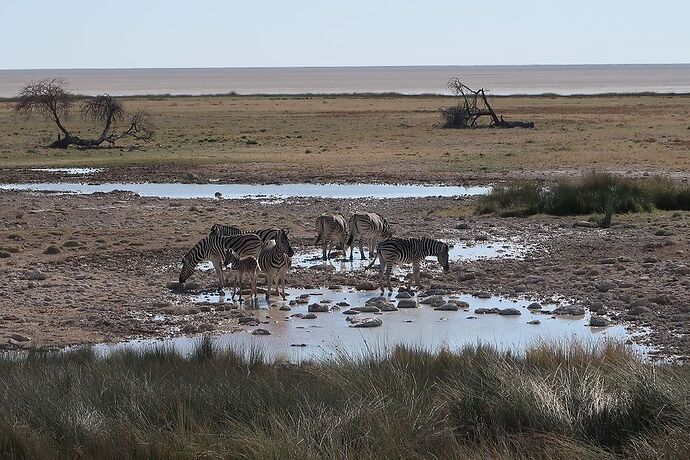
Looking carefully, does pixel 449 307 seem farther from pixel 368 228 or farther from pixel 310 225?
pixel 310 225

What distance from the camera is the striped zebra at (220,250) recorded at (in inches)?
717

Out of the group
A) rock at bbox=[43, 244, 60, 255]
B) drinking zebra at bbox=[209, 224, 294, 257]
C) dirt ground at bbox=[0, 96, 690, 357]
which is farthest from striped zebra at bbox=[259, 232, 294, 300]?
rock at bbox=[43, 244, 60, 255]

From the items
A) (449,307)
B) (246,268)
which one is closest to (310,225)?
(246,268)

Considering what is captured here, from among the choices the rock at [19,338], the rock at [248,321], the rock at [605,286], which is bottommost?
the rock at [248,321]

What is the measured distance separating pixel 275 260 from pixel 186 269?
6.09ft

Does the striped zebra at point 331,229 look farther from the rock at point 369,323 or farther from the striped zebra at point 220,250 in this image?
the rock at point 369,323

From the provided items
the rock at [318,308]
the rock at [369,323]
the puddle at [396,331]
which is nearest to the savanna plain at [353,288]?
→ the puddle at [396,331]

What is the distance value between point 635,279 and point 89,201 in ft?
51.4

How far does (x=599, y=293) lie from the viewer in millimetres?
17047

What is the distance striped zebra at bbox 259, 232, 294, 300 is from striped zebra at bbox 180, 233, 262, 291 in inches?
27.7

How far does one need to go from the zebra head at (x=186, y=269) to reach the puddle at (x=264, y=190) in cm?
1124

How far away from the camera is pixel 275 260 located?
17141mm

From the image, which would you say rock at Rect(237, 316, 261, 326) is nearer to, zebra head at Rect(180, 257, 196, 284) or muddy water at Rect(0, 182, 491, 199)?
zebra head at Rect(180, 257, 196, 284)

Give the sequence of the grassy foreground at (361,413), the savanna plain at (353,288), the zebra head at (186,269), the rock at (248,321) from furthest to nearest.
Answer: the zebra head at (186,269)
the rock at (248,321)
the savanna plain at (353,288)
the grassy foreground at (361,413)
